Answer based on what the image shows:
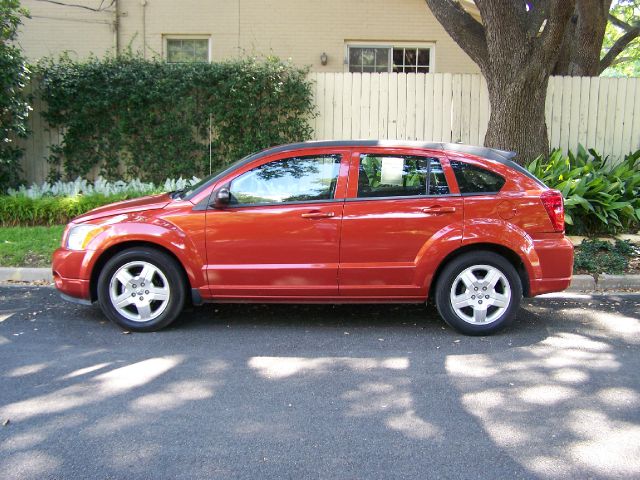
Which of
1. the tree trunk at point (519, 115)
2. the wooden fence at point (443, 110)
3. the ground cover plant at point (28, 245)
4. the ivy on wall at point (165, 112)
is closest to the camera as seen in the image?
the ground cover plant at point (28, 245)

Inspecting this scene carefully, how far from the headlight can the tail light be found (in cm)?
393

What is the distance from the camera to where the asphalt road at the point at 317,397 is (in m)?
3.43

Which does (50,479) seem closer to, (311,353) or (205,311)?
(311,353)

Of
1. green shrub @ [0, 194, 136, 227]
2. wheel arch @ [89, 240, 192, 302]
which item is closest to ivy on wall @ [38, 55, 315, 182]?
green shrub @ [0, 194, 136, 227]

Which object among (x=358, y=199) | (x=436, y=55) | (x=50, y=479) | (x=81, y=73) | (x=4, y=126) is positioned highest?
(x=436, y=55)

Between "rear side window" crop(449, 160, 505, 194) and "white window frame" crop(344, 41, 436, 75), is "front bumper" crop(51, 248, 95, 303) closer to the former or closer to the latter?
"rear side window" crop(449, 160, 505, 194)

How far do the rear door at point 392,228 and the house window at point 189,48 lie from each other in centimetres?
1015

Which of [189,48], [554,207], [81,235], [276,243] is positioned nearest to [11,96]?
[189,48]

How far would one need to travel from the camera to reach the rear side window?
18.5ft

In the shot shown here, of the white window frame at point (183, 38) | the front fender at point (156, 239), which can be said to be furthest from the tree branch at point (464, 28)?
the white window frame at point (183, 38)

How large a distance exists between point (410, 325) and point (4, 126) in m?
7.98

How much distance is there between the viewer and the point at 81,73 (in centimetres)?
1095

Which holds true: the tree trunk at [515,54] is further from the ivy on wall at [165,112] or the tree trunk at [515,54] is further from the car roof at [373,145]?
the car roof at [373,145]

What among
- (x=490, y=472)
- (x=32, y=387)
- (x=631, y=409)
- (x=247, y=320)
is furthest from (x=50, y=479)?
(x=631, y=409)
